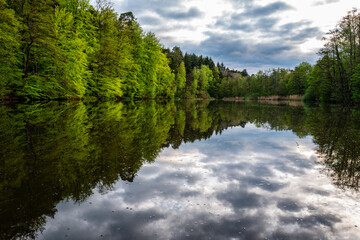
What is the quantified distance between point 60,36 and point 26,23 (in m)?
3.35

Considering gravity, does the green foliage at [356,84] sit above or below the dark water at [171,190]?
above

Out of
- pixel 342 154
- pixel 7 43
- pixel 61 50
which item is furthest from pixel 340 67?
pixel 7 43

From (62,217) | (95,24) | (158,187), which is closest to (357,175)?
(158,187)

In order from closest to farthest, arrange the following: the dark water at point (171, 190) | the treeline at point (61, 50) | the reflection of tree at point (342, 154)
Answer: the dark water at point (171, 190)
the reflection of tree at point (342, 154)
the treeline at point (61, 50)

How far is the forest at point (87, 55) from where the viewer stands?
2398cm

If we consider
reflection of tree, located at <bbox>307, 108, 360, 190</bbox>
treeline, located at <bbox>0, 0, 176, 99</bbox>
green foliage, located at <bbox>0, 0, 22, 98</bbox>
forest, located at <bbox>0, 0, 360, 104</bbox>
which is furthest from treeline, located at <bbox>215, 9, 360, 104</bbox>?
green foliage, located at <bbox>0, 0, 22, 98</bbox>

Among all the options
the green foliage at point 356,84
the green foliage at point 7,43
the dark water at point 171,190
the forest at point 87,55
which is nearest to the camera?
the dark water at point 171,190

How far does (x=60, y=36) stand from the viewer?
26.3 m

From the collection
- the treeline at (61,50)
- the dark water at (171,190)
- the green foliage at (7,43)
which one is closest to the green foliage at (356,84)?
the dark water at (171,190)

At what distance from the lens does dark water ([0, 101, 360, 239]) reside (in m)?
3.29

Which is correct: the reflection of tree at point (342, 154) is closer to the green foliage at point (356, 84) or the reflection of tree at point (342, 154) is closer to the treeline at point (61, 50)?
the treeline at point (61, 50)

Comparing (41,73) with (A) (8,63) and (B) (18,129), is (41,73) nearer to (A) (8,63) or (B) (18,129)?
(A) (8,63)

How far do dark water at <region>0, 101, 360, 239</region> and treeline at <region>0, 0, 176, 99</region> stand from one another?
18600 millimetres

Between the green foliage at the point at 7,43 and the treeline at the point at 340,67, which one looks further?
the treeline at the point at 340,67
